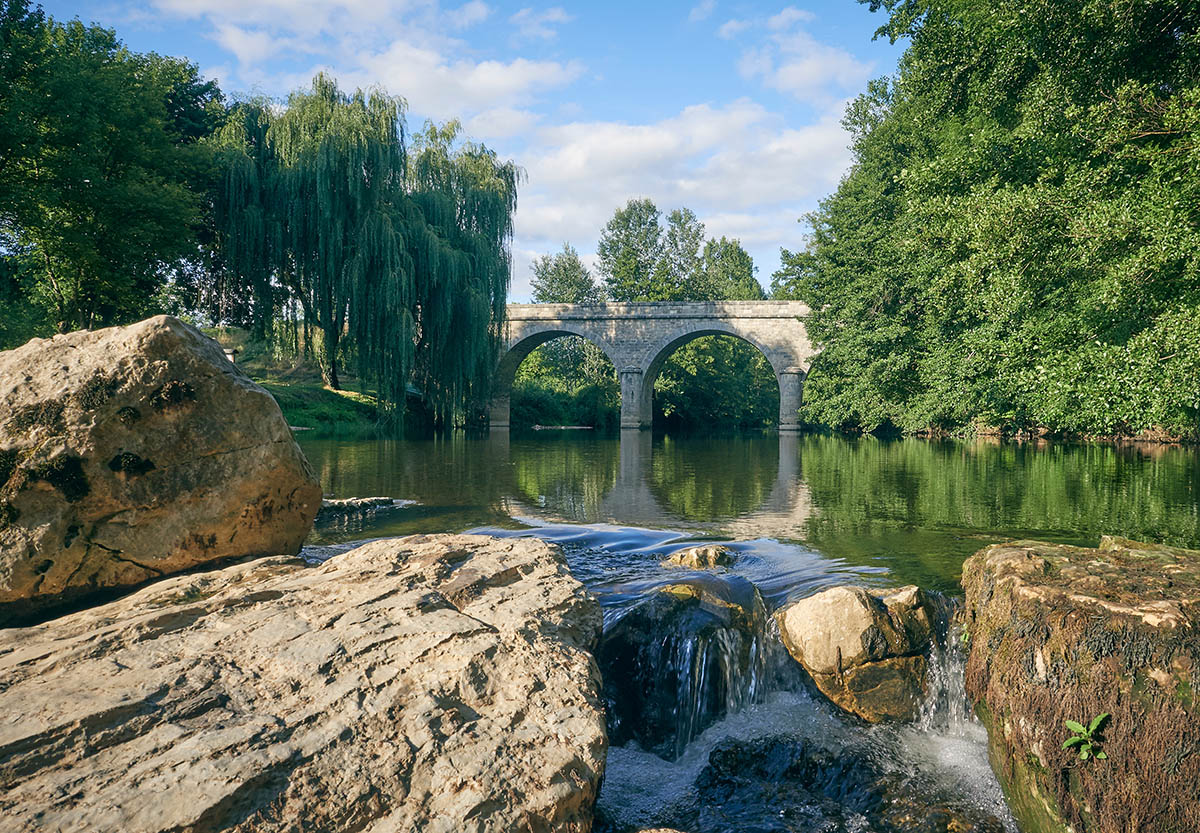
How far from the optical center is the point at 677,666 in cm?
368

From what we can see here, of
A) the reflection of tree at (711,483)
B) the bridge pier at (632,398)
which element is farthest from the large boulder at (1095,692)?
the bridge pier at (632,398)

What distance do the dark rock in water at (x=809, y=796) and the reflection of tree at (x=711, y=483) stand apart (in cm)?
468

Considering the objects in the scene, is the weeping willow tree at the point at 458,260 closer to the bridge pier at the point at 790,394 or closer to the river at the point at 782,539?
the river at the point at 782,539

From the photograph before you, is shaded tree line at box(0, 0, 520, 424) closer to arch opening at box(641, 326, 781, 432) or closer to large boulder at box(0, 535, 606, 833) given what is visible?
large boulder at box(0, 535, 606, 833)

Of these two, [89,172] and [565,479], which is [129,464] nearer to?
[565,479]

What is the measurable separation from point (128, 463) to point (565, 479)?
28.2ft

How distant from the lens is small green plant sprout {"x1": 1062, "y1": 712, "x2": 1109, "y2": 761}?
8.22ft

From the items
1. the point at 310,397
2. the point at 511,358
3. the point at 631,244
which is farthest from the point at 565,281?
the point at 310,397

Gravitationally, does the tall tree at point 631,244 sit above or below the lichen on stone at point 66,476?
above

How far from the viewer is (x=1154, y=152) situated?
709 cm

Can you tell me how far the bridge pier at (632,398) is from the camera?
35125 mm

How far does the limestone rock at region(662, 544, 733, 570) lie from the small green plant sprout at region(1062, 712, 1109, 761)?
288 cm

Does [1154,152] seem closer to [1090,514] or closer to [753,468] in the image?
[1090,514]

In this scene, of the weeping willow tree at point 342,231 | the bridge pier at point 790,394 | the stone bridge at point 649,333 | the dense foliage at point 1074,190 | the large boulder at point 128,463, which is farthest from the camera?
the bridge pier at point 790,394
